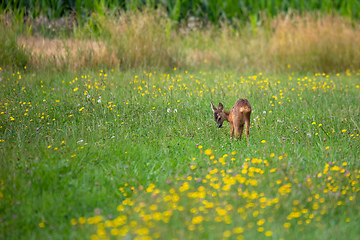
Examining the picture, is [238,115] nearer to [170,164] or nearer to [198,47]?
[170,164]

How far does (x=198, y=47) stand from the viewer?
1333 cm

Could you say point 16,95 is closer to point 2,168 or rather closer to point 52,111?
point 52,111

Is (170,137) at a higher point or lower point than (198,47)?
lower

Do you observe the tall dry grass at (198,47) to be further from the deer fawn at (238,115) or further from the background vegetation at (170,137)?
the deer fawn at (238,115)

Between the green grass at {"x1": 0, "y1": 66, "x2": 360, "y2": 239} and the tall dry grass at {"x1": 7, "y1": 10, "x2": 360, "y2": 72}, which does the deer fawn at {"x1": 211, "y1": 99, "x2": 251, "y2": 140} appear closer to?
the green grass at {"x1": 0, "y1": 66, "x2": 360, "y2": 239}

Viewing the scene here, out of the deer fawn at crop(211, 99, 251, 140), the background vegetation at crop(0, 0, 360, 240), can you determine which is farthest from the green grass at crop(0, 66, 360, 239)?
the deer fawn at crop(211, 99, 251, 140)

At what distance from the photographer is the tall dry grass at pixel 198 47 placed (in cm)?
1020

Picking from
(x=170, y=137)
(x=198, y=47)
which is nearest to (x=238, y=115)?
(x=170, y=137)

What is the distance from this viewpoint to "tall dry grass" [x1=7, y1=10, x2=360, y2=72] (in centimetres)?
1020

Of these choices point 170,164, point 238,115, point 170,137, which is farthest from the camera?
point 170,137

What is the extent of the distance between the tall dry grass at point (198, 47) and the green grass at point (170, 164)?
1.94 meters

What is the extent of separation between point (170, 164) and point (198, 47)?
9.12 meters

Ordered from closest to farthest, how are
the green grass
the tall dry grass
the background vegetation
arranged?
the green grass < the background vegetation < the tall dry grass

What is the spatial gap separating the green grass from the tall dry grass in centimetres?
194
